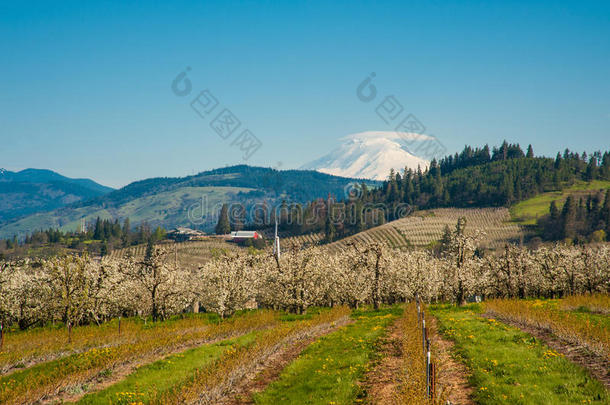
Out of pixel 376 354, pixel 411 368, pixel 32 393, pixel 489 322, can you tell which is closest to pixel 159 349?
pixel 32 393

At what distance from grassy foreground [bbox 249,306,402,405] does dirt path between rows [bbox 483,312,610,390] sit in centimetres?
876

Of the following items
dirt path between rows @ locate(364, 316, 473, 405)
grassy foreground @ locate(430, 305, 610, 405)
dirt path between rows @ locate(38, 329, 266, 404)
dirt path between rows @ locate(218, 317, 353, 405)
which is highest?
grassy foreground @ locate(430, 305, 610, 405)

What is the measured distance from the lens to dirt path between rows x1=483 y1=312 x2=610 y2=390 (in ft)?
54.9

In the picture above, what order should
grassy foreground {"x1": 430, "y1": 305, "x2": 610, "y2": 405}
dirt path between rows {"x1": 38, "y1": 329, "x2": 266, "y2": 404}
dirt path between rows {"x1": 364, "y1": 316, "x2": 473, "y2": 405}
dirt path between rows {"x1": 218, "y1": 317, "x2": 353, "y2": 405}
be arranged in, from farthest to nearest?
dirt path between rows {"x1": 218, "y1": 317, "x2": 353, "y2": 405}
dirt path between rows {"x1": 38, "y1": 329, "x2": 266, "y2": 404}
dirt path between rows {"x1": 364, "y1": 316, "x2": 473, "y2": 405}
grassy foreground {"x1": 430, "y1": 305, "x2": 610, "y2": 405}

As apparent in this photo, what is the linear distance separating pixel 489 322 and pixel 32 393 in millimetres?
28528

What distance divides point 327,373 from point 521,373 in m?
7.95

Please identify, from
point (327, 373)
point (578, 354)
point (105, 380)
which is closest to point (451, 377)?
point (327, 373)

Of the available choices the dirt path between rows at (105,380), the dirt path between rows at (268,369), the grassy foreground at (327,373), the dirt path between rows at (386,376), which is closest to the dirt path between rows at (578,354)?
the dirt path between rows at (386,376)

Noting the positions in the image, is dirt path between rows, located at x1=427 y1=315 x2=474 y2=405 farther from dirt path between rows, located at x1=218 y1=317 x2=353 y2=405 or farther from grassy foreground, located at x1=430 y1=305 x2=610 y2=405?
dirt path between rows, located at x1=218 y1=317 x2=353 y2=405

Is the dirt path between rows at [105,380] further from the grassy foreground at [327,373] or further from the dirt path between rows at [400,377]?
the dirt path between rows at [400,377]

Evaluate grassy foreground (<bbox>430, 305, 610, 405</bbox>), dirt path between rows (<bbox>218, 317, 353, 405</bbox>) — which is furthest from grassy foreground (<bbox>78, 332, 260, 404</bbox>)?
grassy foreground (<bbox>430, 305, 610, 405</bbox>)

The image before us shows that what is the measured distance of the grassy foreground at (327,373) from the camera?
1742 centimetres

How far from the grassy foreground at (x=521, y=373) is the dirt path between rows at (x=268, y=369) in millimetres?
8921

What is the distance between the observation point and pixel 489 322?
108ft
